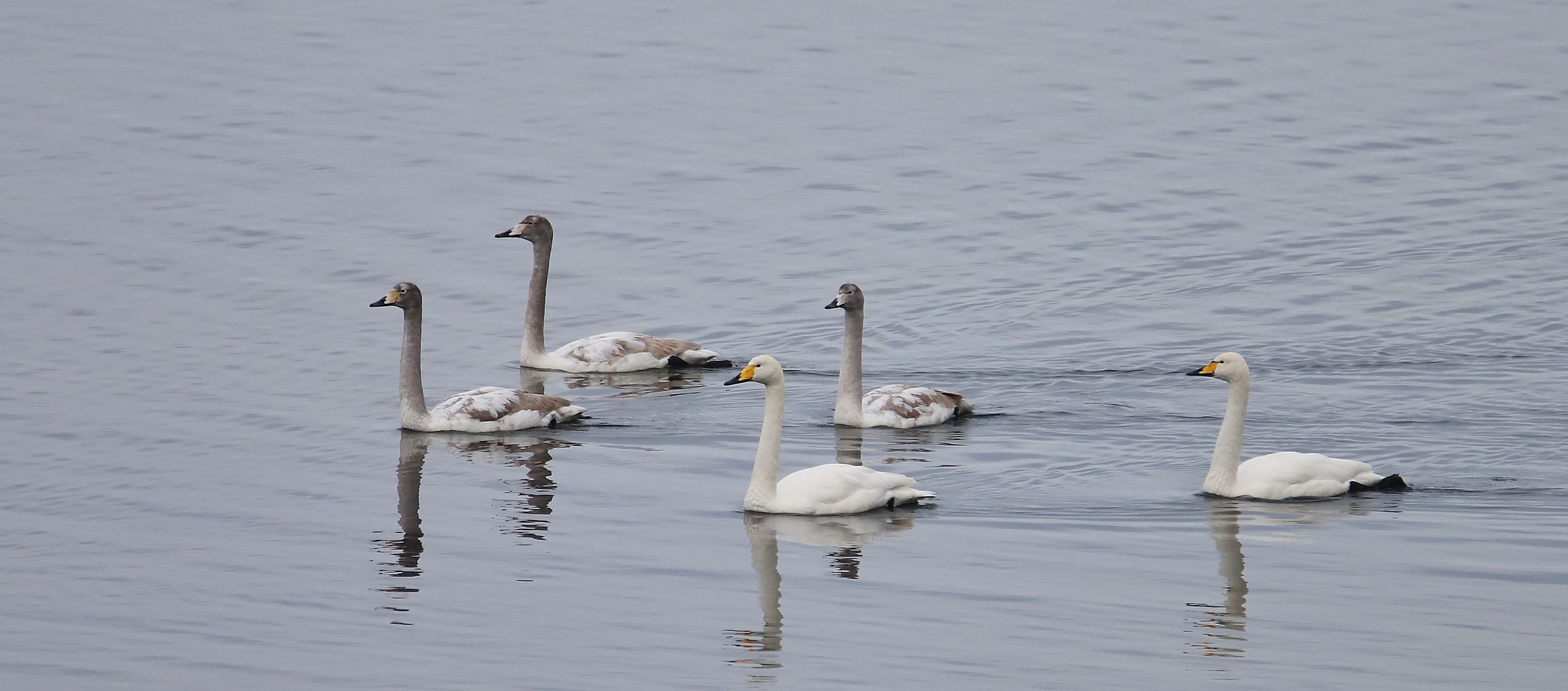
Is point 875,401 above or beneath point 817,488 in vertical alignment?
above

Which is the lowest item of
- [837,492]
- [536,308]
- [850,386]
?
[837,492]

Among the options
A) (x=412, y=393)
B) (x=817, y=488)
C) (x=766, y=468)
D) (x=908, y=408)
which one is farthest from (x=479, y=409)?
(x=817, y=488)

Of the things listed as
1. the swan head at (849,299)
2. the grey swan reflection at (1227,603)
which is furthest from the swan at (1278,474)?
the swan head at (849,299)

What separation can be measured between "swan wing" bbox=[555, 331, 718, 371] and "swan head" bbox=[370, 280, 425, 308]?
8.16ft

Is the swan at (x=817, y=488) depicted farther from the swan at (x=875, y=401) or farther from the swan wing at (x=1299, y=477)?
the swan at (x=875, y=401)

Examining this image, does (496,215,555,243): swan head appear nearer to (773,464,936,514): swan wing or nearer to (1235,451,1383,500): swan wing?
(773,464,936,514): swan wing

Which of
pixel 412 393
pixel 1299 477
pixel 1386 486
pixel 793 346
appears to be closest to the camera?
pixel 1299 477

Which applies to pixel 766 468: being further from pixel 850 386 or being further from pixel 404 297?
pixel 404 297

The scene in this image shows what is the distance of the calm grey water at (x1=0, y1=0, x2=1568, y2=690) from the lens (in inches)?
437

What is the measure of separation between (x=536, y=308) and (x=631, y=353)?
1429 mm

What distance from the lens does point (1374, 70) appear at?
40656 millimetres

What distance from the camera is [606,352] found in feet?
65.8

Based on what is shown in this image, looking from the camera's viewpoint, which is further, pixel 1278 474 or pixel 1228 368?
pixel 1228 368

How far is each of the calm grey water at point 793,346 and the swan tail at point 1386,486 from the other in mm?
500
